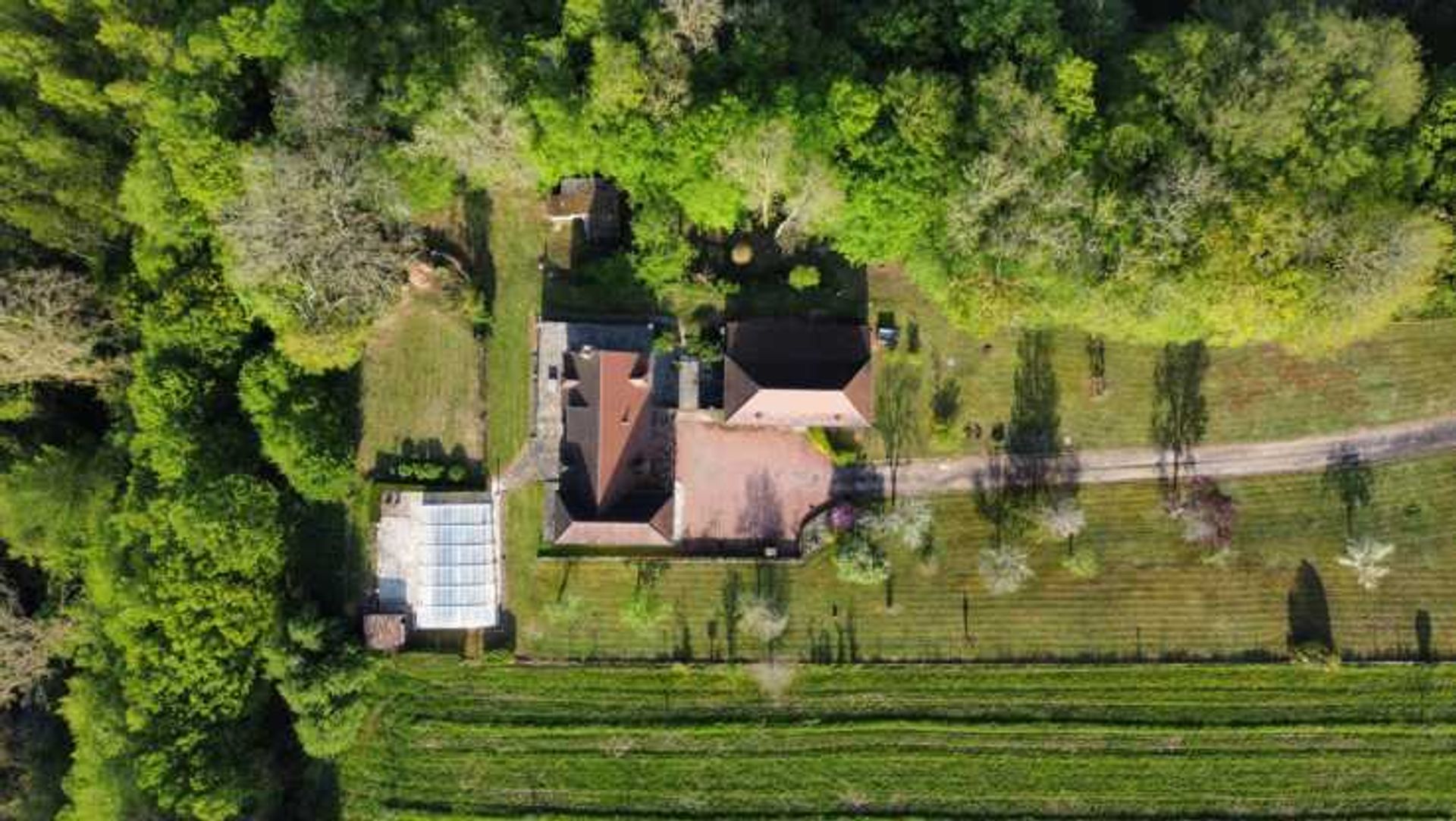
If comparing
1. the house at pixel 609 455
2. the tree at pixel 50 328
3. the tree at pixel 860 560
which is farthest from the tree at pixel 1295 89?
the tree at pixel 50 328

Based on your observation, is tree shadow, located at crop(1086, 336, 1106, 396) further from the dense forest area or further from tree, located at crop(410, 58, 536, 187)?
tree, located at crop(410, 58, 536, 187)

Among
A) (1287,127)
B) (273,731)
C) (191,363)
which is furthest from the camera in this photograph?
(273,731)

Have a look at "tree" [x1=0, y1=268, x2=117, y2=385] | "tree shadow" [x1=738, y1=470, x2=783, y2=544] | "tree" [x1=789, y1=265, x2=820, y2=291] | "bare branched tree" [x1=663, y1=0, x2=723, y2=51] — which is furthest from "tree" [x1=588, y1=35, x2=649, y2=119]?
"tree" [x1=0, y1=268, x2=117, y2=385]

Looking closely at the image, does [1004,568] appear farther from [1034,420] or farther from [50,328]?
[50,328]

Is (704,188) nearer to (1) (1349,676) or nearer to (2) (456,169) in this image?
(2) (456,169)

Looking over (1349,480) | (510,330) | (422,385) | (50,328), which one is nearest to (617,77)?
(510,330)

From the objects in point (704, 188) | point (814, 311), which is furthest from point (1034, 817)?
point (704, 188)
